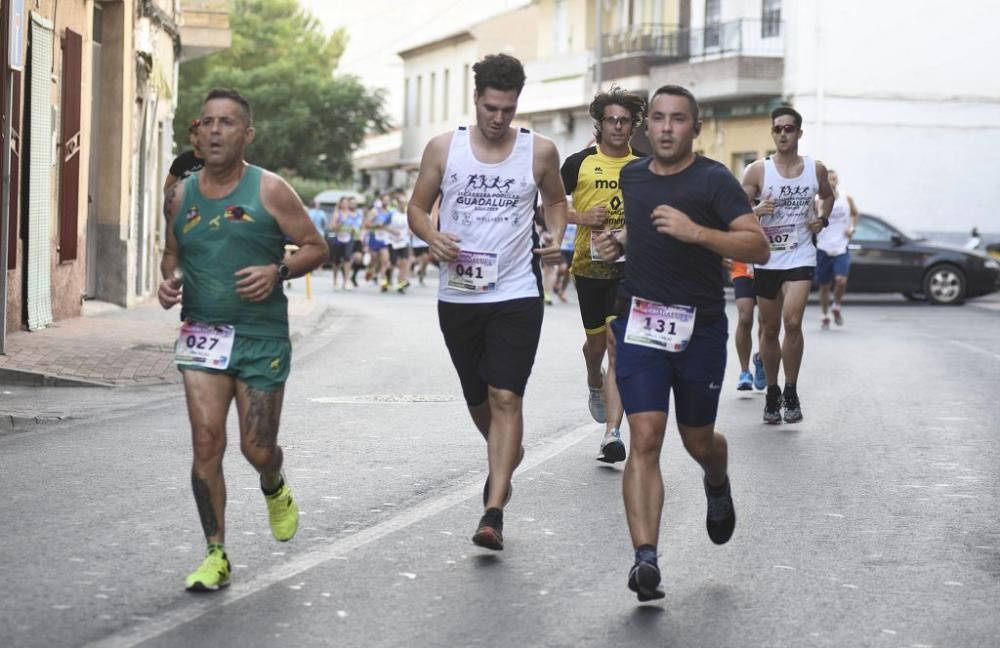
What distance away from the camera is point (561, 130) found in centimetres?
5688

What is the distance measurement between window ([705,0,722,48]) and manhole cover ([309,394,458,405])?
3254 cm

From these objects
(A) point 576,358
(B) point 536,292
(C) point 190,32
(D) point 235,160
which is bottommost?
(A) point 576,358

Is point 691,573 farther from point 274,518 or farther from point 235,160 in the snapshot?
point 235,160

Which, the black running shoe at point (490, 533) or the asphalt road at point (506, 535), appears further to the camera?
the black running shoe at point (490, 533)

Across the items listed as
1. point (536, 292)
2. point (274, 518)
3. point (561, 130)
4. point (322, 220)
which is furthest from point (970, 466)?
point (561, 130)

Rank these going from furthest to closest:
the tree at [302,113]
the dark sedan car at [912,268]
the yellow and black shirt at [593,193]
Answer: the tree at [302,113], the dark sedan car at [912,268], the yellow and black shirt at [593,193]

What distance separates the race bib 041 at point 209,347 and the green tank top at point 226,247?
0.11 ft

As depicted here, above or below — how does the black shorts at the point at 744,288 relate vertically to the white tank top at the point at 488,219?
below

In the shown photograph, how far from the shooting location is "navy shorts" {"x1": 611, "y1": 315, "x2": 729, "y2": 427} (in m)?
6.70

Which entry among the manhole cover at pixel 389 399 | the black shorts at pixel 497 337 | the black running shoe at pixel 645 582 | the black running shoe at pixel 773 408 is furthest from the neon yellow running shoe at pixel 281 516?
the manhole cover at pixel 389 399

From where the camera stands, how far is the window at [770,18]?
43.3m

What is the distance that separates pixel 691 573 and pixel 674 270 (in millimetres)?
1149

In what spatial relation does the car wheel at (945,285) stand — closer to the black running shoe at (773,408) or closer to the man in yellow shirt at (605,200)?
the black running shoe at (773,408)

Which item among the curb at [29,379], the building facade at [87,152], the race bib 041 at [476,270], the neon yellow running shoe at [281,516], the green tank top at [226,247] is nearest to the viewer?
the green tank top at [226,247]
